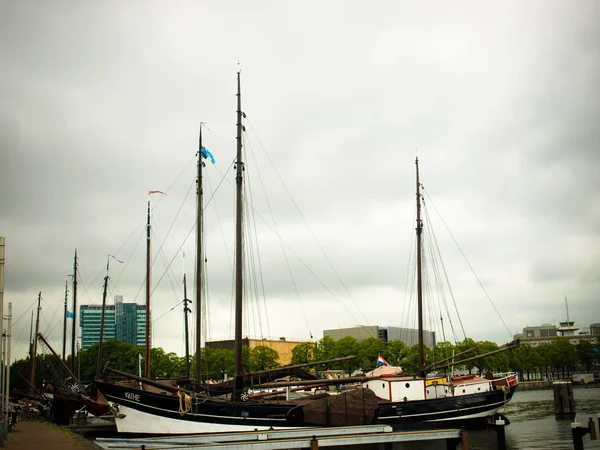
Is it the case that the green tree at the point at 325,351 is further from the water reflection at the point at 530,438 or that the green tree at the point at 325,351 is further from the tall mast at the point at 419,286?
the water reflection at the point at 530,438

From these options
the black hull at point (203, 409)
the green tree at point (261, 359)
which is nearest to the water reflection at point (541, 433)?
the black hull at point (203, 409)

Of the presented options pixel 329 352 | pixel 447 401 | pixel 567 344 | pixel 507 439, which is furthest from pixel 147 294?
pixel 567 344

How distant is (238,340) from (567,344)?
131 m

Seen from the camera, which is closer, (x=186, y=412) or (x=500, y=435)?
(x=186, y=412)

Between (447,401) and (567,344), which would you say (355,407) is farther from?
(567,344)

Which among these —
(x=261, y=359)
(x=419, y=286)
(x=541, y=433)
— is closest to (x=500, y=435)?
(x=541, y=433)

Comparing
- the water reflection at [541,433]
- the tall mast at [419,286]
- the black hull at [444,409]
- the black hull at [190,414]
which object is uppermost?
the tall mast at [419,286]

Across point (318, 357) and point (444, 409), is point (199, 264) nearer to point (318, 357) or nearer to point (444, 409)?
point (444, 409)

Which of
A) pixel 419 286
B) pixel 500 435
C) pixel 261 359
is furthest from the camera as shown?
pixel 261 359

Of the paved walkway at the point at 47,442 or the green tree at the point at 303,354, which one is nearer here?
the paved walkway at the point at 47,442

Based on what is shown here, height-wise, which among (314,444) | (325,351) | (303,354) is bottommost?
(314,444)

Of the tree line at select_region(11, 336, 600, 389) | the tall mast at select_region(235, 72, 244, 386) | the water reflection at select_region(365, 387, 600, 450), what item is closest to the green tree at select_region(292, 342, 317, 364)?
the tree line at select_region(11, 336, 600, 389)

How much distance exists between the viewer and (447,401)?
124ft

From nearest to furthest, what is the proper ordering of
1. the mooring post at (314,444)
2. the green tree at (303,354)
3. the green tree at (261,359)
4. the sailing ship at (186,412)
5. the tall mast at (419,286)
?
the mooring post at (314,444)
the sailing ship at (186,412)
the tall mast at (419,286)
the green tree at (261,359)
the green tree at (303,354)
